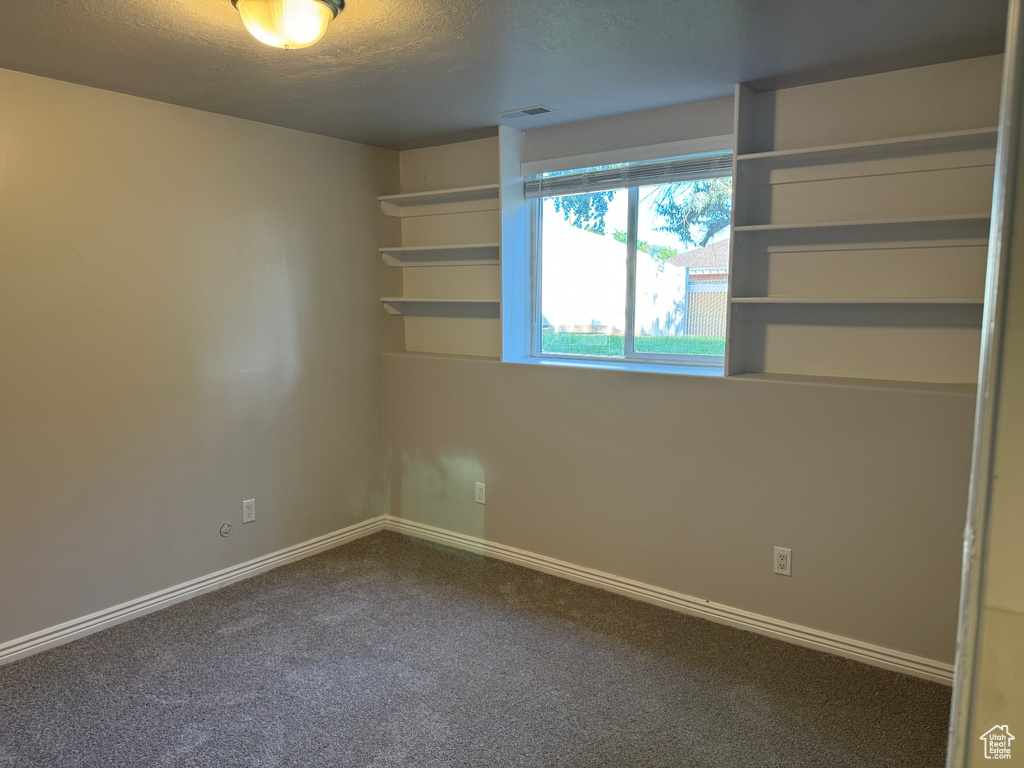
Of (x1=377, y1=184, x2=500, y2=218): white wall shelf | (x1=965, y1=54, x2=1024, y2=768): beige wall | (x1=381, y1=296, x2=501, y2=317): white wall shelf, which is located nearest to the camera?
(x1=965, y1=54, x2=1024, y2=768): beige wall

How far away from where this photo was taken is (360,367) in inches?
158

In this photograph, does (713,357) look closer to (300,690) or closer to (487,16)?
(487,16)

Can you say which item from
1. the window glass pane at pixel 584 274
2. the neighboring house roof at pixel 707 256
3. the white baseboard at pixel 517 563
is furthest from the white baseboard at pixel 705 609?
the neighboring house roof at pixel 707 256

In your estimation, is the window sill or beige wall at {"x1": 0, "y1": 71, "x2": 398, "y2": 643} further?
the window sill

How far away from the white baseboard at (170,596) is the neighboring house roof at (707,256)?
2.37 m

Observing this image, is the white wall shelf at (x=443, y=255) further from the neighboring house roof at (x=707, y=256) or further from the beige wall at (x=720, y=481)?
the neighboring house roof at (x=707, y=256)

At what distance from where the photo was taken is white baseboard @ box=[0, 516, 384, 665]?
8.98ft

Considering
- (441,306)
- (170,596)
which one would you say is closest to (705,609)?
(441,306)

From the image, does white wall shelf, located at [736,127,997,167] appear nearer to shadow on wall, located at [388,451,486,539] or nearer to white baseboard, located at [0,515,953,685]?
white baseboard, located at [0,515,953,685]

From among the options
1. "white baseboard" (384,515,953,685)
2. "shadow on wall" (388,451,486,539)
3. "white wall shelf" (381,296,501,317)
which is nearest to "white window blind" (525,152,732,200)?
"white wall shelf" (381,296,501,317)

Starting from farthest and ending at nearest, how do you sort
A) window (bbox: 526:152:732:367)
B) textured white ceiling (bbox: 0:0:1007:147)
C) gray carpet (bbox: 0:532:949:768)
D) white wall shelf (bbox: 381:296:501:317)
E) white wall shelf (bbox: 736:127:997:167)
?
white wall shelf (bbox: 381:296:501:317) → window (bbox: 526:152:732:367) → white wall shelf (bbox: 736:127:997:167) → gray carpet (bbox: 0:532:949:768) → textured white ceiling (bbox: 0:0:1007:147)

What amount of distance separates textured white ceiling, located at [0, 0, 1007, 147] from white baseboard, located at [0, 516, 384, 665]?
2.21m
